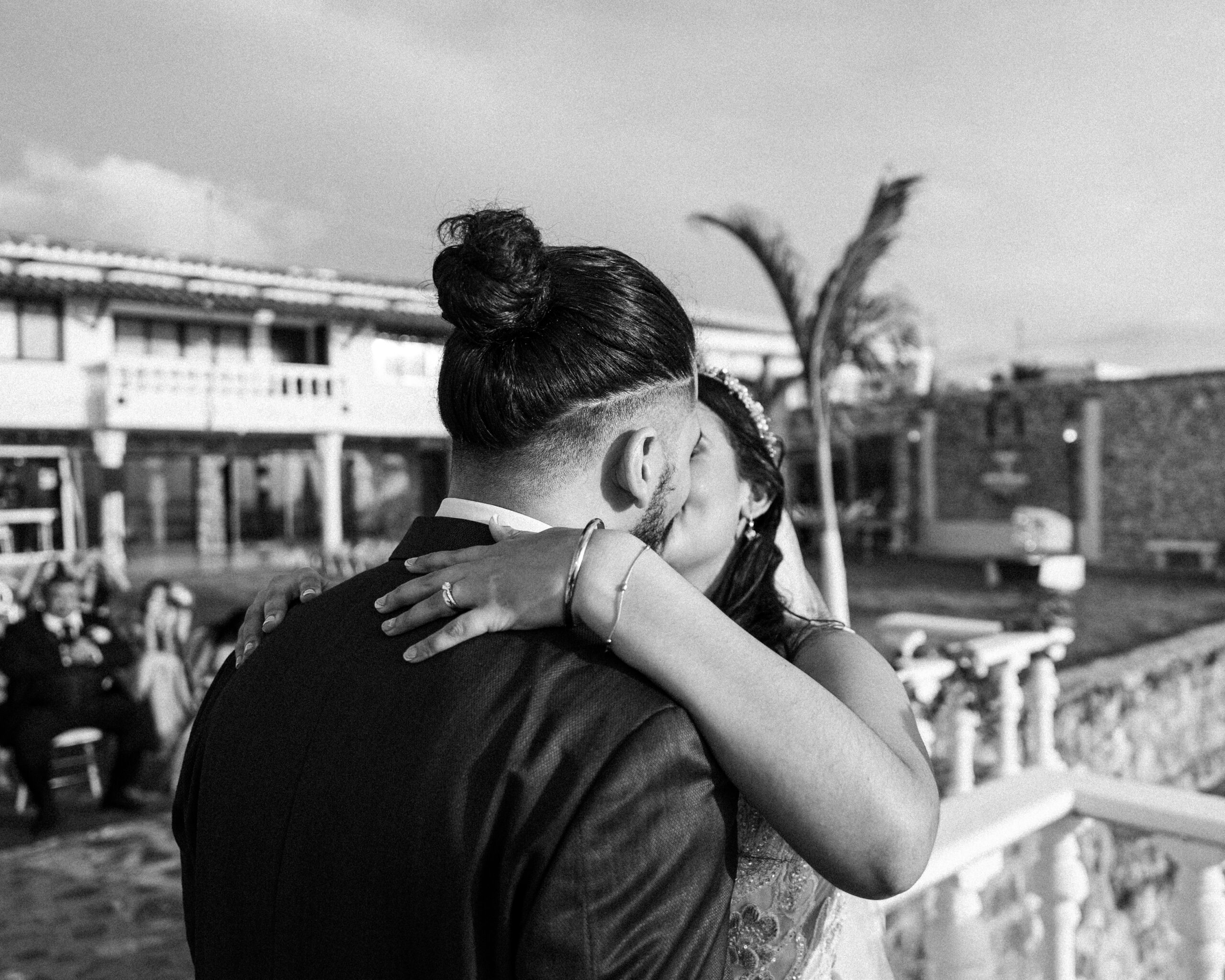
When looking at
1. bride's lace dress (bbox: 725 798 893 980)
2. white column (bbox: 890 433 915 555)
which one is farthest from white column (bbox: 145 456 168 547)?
bride's lace dress (bbox: 725 798 893 980)

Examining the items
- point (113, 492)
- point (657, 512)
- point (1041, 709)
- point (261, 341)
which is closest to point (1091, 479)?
point (1041, 709)

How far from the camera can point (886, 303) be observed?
7582 mm

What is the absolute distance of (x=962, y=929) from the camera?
2.28 metres

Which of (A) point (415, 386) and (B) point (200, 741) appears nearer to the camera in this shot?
(B) point (200, 741)

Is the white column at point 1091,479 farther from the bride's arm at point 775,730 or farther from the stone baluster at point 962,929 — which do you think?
the bride's arm at point 775,730

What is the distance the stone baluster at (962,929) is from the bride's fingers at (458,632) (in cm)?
171

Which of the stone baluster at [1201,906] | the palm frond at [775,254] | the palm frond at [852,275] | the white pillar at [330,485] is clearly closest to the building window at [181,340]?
the white pillar at [330,485]

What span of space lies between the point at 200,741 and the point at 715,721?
2.41ft

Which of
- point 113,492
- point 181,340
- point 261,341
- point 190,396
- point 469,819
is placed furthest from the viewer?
point 261,341

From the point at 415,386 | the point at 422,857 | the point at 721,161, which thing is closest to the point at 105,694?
the point at 422,857

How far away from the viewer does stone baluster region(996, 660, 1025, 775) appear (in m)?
5.15

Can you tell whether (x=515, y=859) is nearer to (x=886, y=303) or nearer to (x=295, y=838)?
(x=295, y=838)

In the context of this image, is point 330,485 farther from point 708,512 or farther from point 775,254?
point 708,512

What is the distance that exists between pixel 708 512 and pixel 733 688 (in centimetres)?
100
